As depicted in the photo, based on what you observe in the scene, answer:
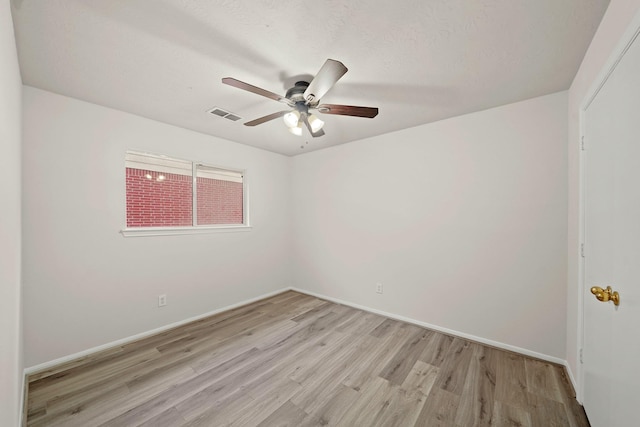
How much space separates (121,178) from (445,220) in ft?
11.8

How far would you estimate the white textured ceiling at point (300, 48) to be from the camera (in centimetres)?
127

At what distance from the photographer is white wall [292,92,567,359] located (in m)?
2.17

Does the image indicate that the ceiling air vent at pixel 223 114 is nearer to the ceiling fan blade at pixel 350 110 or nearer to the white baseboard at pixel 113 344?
the ceiling fan blade at pixel 350 110

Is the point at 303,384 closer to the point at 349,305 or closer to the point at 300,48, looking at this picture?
the point at 349,305

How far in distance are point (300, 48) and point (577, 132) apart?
2.18 meters

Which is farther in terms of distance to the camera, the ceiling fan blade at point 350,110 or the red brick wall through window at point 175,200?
the red brick wall through window at point 175,200

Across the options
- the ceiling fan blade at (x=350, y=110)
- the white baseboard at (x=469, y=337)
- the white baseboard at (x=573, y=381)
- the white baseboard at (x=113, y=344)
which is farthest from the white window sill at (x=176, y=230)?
the white baseboard at (x=573, y=381)

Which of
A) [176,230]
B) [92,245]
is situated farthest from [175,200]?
[92,245]

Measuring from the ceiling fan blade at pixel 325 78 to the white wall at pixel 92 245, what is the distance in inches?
82.6

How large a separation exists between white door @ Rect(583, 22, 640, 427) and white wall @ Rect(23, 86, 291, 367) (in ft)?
11.9

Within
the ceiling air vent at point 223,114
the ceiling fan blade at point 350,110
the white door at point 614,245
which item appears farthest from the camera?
the ceiling air vent at point 223,114

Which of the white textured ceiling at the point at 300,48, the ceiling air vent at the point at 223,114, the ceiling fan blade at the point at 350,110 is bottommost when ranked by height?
the ceiling fan blade at the point at 350,110

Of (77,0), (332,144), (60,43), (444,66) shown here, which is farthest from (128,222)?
(444,66)

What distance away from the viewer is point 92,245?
2316 millimetres
